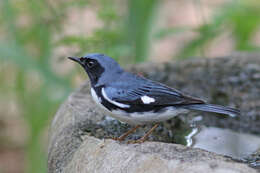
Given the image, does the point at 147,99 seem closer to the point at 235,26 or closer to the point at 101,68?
the point at 101,68

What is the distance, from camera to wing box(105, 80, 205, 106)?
12.1 feet

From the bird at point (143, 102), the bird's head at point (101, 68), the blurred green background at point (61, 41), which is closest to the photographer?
the bird at point (143, 102)

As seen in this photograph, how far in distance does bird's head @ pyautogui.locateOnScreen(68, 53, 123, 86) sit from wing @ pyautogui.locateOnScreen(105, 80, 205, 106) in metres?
0.20

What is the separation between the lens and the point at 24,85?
6.42 meters

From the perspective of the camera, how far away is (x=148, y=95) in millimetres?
3789

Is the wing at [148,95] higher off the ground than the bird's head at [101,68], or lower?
lower

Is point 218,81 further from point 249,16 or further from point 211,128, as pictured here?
point 249,16

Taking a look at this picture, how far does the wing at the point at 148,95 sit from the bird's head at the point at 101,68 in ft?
0.66

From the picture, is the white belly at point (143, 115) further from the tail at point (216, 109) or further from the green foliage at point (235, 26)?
the green foliage at point (235, 26)

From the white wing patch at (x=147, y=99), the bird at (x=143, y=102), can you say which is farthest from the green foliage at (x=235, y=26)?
the white wing patch at (x=147, y=99)

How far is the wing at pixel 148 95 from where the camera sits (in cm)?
369

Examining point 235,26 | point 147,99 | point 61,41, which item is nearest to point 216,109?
point 147,99

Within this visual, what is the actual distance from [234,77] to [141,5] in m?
1.99

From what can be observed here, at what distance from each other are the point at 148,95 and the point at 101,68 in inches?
23.8
